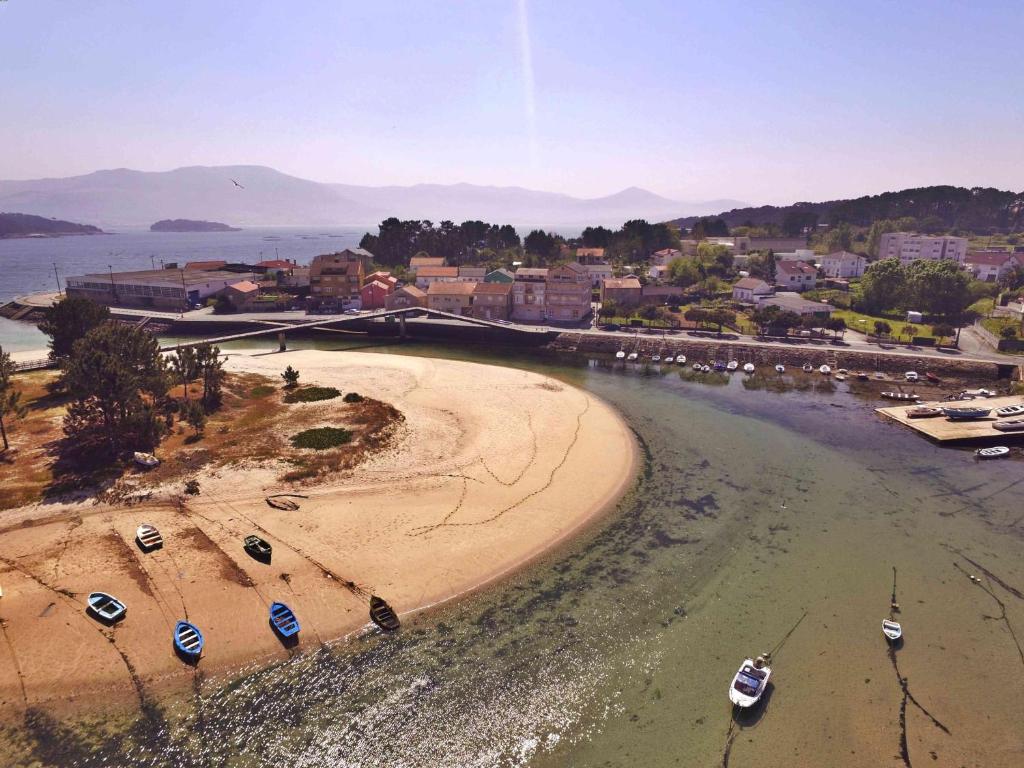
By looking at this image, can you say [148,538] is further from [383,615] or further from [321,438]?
[321,438]

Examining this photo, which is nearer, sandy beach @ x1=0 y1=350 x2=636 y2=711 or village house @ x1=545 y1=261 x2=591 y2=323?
sandy beach @ x1=0 y1=350 x2=636 y2=711

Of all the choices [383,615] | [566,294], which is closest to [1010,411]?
[566,294]

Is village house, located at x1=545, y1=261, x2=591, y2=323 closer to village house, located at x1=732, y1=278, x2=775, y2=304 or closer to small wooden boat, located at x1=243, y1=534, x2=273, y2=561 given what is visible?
village house, located at x1=732, y1=278, x2=775, y2=304

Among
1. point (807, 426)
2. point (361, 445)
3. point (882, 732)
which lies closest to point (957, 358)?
point (807, 426)

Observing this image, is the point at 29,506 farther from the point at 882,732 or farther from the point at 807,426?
the point at 807,426

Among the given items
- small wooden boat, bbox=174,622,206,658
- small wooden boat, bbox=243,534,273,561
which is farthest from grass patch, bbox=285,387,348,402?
small wooden boat, bbox=174,622,206,658

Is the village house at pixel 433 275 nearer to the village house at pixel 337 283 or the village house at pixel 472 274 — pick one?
the village house at pixel 472 274
